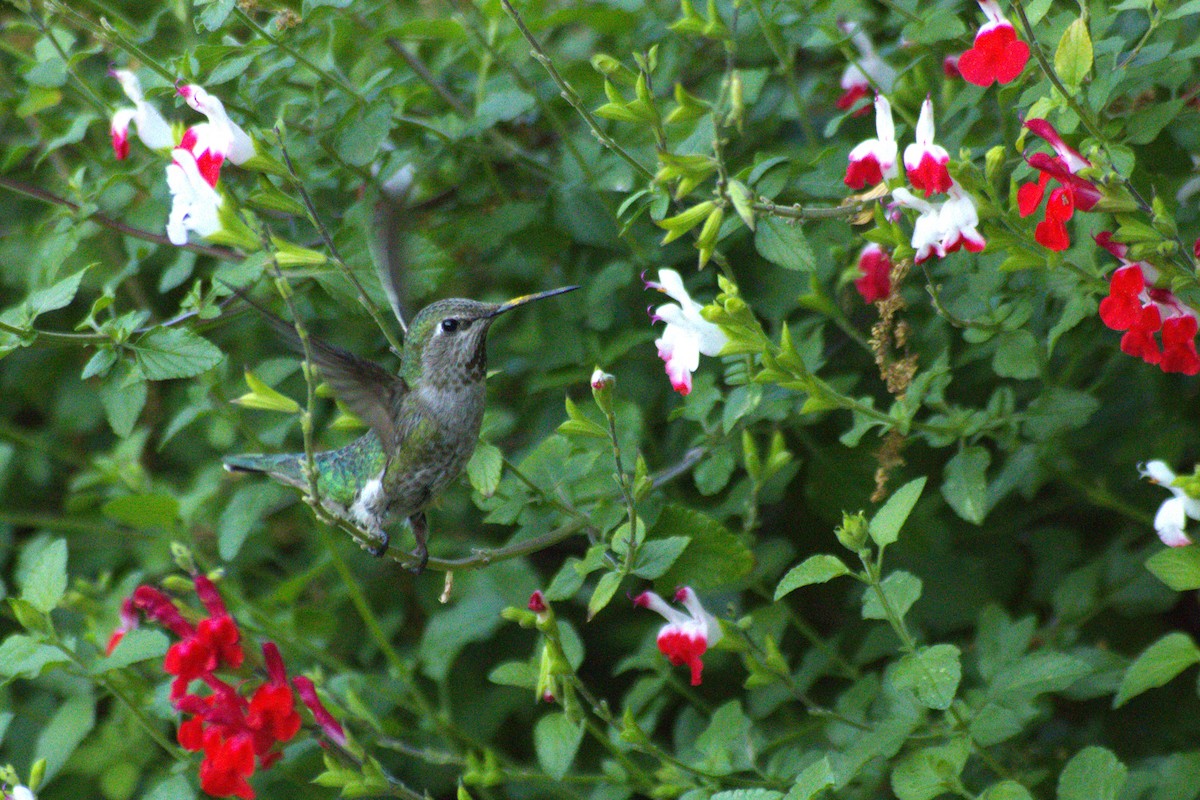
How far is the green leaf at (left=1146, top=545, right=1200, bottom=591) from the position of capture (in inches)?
53.6

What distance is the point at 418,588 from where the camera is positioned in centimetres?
249

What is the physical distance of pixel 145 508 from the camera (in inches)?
76.8

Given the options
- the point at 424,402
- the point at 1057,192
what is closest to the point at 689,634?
the point at 424,402

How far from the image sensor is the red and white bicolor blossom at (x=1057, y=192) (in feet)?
4.19

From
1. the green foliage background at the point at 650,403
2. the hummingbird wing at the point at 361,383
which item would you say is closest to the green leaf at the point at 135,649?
the green foliage background at the point at 650,403

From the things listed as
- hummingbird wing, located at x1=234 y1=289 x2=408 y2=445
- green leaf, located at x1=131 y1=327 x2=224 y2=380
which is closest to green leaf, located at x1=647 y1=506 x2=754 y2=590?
hummingbird wing, located at x1=234 y1=289 x2=408 y2=445

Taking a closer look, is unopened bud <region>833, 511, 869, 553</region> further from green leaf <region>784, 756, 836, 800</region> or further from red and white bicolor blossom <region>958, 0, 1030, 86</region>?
red and white bicolor blossom <region>958, 0, 1030, 86</region>

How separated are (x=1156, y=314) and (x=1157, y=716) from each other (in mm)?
1042

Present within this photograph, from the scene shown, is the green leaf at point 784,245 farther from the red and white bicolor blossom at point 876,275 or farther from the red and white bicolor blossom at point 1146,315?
the red and white bicolor blossom at point 1146,315

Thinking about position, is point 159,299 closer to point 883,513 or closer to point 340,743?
point 340,743

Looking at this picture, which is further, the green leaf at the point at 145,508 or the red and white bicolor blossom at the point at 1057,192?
the green leaf at the point at 145,508

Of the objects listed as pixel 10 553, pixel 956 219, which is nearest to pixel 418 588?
pixel 10 553

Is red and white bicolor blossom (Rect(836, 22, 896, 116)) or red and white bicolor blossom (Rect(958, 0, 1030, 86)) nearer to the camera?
red and white bicolor blossom (Rect(958, 0, 1030, 86))

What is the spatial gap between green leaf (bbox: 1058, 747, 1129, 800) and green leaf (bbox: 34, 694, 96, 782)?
4.69 ft
